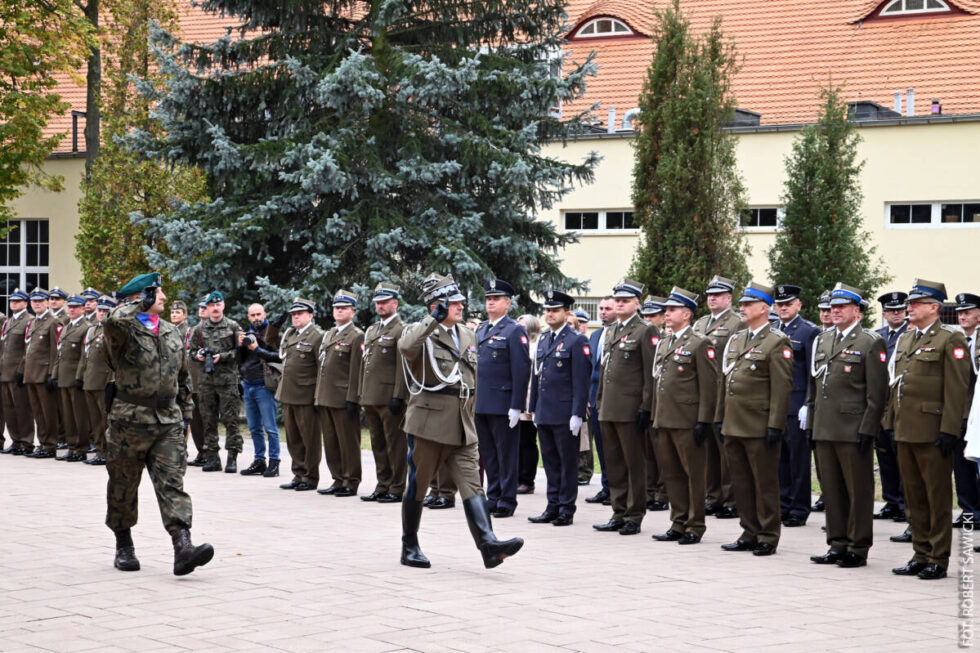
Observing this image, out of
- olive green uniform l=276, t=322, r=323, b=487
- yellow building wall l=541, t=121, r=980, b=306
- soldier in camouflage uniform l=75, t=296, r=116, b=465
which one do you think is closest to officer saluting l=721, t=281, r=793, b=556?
olive green uniform l=276, t=322, r=323, b=487

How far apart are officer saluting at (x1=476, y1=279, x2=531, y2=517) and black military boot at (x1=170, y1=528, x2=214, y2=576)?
385 centimetres

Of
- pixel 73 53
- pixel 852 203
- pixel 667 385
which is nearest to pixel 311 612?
pixel 667 385

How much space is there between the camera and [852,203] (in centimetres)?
2094

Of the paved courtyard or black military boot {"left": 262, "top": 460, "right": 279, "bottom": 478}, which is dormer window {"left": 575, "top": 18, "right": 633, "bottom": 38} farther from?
the paved courtyard

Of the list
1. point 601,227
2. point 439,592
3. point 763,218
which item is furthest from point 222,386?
point 763,218

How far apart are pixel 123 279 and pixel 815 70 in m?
15.2

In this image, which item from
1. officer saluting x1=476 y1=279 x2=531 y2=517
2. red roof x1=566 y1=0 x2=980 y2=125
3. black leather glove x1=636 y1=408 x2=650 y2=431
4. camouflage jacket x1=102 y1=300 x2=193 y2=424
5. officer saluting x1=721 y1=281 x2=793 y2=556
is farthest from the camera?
red roof x1=566 y1=0 x2=980 y2=125

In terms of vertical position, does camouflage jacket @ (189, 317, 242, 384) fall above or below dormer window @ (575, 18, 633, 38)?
below

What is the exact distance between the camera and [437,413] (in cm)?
887

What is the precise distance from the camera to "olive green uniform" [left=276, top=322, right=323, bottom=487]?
13.5 meters

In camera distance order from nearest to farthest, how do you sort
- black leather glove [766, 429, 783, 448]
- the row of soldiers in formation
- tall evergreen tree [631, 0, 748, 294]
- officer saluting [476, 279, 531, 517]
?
the row of soldiers in formation < black leather glove [766, 429, 783, 448] < officer saluting [476, 279, 531, 517] < tall evergreen tree [631, 0, 748, 294]

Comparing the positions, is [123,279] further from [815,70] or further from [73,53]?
[815,70]

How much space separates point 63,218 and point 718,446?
79.1ft

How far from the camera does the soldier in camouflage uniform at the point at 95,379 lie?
15.3 metres
